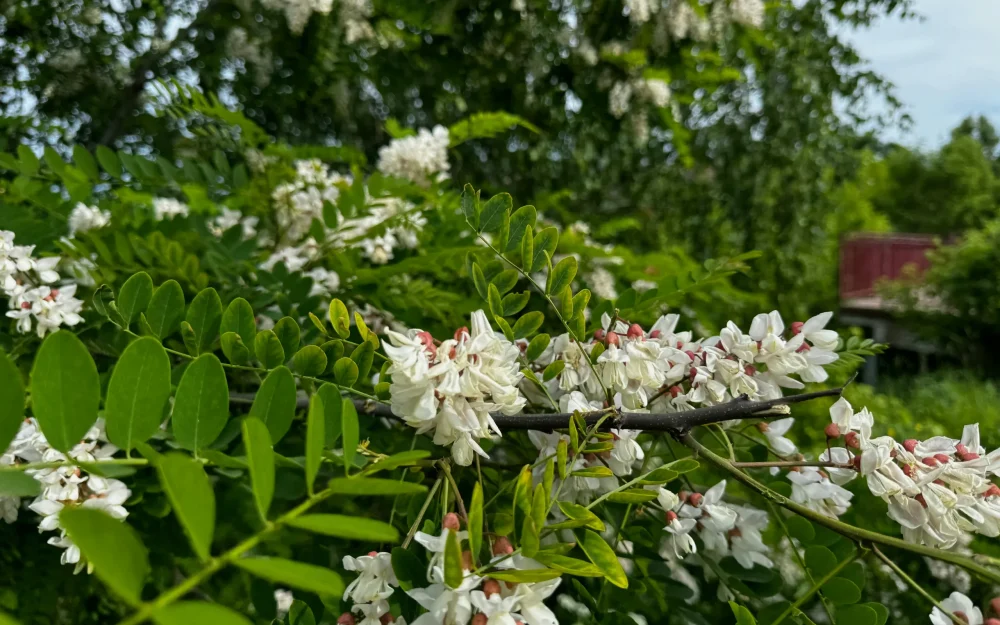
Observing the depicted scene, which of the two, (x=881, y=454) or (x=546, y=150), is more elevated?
(x=546, y=150)

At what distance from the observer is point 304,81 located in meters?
2.01

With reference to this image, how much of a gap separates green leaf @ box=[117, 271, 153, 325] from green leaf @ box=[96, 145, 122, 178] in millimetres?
542

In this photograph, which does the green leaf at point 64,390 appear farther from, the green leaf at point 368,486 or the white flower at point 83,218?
the white flower at point 83,218

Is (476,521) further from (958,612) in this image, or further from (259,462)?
(958,612)

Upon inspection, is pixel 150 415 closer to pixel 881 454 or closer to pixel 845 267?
pixel 881 454

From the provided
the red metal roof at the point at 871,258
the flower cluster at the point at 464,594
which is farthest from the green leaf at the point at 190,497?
the red metal roof at the point at 871,258

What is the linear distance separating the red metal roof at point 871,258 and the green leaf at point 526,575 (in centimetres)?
1057

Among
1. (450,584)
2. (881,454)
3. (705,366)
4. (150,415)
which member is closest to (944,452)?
(881,454)

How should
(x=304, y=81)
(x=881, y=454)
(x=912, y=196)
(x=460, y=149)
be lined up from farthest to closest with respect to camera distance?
1. (x=912, y=196)
2. (x=460, y=149)
3. (x=304, y=81)
4. (x=881, y=454)

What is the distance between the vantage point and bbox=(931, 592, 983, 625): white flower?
1.17ft

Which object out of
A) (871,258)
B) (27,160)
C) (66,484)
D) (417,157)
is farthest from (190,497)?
(871,258)

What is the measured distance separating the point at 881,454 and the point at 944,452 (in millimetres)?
43

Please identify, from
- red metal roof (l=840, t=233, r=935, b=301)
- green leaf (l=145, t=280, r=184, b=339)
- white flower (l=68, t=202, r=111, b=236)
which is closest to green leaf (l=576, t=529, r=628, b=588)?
green leaf (l=145, t=280, r=184, b=339)

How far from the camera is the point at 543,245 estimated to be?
481mm
